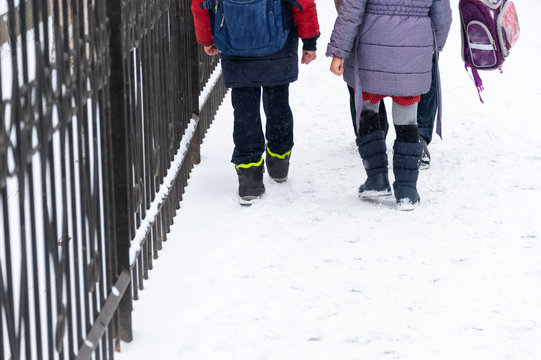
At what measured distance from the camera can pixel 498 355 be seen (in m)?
3.63

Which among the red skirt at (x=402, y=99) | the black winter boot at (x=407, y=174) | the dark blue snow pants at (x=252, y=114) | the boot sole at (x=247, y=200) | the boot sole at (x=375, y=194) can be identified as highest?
the red skirt at (x=402, y=99)

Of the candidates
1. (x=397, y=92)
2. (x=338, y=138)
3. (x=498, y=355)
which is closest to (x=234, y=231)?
(x=397, y=92)

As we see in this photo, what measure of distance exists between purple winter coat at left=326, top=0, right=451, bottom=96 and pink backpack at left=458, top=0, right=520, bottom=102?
408mm

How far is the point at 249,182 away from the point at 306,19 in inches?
38.0

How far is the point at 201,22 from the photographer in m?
5.28

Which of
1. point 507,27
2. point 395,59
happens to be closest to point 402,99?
point 395,59

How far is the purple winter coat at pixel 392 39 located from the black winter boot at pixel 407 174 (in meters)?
0.34

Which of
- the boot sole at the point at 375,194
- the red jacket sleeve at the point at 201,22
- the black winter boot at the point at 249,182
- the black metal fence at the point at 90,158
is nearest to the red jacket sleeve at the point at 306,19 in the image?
the red jacket sleeve at the point at 201,22

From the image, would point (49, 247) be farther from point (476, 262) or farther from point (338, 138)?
point (338, 138)

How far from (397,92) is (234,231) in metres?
1.17

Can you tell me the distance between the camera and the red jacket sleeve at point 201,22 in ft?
17.1

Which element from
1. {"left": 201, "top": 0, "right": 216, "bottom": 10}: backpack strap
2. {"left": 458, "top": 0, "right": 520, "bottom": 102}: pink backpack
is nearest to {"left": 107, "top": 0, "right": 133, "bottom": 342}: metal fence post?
{"left": 201, "top": 0, "right": 216, "bottom": 10}: backpack strap

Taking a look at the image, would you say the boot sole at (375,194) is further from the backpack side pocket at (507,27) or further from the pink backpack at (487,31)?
the backpack side pocket at (507,27)

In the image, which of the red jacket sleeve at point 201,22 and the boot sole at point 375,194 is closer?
the red jacket sleeve at point 201,22
